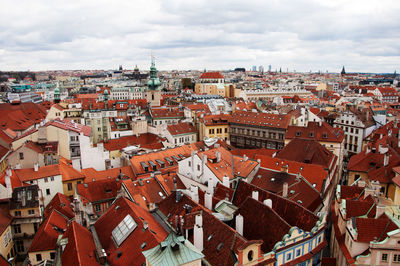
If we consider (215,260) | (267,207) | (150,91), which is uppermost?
(150,91)

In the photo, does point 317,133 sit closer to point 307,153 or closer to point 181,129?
point 307,153

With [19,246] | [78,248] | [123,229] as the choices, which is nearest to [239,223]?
[123,229]

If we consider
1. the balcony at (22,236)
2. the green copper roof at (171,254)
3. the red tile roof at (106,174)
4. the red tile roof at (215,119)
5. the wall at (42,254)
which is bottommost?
the balcony at (22,236)

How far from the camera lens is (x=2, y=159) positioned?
56156 mm

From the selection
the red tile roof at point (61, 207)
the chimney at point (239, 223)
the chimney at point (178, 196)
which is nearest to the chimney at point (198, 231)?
the chimney at point (239, 223)

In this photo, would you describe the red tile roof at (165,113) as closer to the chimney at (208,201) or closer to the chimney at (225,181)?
the chimney at (225,181)

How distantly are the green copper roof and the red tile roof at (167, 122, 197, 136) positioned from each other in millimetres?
58994

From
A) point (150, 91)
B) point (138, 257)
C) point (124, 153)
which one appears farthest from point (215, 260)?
point (150, 91)

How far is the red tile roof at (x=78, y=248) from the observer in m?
25.5

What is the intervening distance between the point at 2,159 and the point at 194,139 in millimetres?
46708

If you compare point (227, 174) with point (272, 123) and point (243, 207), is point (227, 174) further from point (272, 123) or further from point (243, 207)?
point (272, 123)

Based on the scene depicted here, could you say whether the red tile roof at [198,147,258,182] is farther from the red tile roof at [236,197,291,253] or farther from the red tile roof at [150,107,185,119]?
the red tile roof at [150,107,185,119]

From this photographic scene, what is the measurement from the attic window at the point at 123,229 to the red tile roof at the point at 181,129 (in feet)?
169

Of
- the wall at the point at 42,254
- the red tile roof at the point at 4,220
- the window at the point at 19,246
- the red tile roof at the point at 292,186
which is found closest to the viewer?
the wall at the point at 42,254
